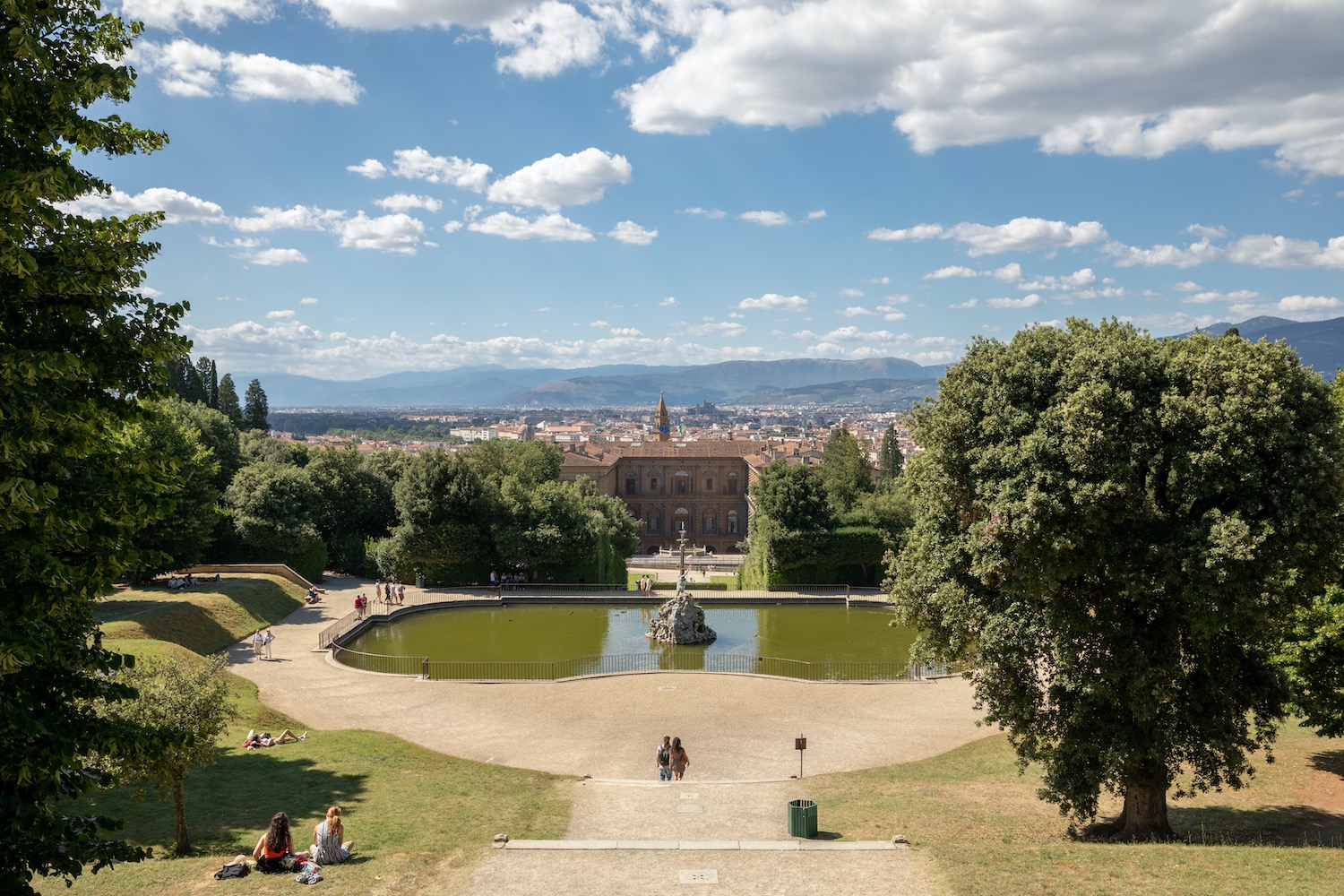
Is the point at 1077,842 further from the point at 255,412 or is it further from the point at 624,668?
the point at 255,412

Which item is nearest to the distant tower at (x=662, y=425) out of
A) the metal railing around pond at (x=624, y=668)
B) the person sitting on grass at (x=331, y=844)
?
the metal railing around pond at (x=624, y=668)

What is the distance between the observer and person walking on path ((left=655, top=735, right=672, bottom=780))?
2005 cm

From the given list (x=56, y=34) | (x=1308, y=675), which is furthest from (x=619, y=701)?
(x=56, y=34)

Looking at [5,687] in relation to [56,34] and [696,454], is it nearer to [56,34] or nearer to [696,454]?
[56,34]

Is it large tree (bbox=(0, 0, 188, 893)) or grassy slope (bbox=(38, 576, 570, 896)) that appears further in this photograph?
grassy slope (bbox=(38, 576, 570, 896))

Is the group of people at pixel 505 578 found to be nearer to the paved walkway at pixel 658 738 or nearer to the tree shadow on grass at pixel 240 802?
the paved walkway at pixel 658 738

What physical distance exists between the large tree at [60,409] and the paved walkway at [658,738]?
637 cm

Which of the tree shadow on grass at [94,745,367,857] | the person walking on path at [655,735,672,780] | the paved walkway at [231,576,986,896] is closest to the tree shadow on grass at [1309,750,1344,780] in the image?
the paved walkway at [231,576,986,896]

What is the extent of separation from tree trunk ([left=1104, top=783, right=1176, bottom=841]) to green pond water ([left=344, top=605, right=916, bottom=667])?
1685 cm

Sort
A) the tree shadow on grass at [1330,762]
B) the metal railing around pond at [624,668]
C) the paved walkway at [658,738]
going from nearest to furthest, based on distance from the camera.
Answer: the paved walkway at [658,738], the tree shadow on grass at [1330,762], the metal railing around pond at [624,668]

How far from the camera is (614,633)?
38.9m

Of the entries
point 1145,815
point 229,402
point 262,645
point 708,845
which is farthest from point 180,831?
point 229,402

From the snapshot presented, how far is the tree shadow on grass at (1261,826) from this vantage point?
637 inches

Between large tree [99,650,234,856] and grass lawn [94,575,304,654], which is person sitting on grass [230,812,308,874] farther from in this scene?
grass lawn [94,575,304,654]
